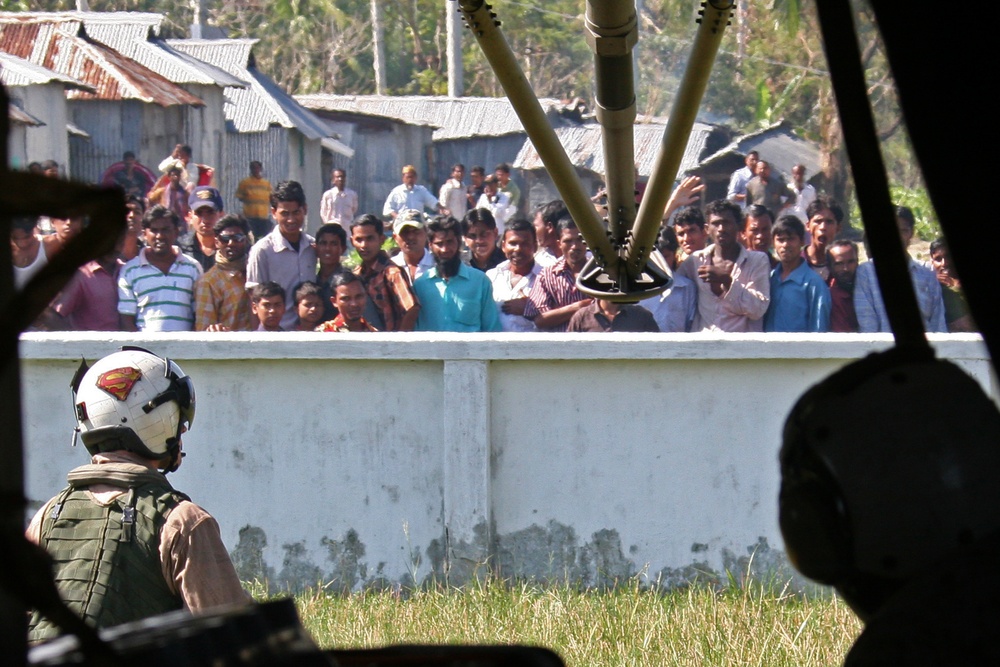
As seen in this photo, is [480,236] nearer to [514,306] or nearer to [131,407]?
[514,306]

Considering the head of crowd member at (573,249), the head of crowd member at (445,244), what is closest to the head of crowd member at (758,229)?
the head of crowd member at (573,249)

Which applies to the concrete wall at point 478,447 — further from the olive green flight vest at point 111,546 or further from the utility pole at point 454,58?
the utility pole at point 454,58

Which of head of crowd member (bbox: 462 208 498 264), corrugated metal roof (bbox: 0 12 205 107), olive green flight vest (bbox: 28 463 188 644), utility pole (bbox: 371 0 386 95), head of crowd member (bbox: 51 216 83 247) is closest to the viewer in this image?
head of crowd member (bbox: 51 216 83 247)

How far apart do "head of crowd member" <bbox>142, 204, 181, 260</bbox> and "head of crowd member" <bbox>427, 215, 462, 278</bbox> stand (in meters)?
1.71

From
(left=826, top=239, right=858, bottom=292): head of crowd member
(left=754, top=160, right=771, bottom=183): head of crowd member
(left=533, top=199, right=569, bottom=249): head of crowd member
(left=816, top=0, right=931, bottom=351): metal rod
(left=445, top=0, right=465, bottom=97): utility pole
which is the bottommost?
(left=816, top=0, right=931, bottom=351): metal rod

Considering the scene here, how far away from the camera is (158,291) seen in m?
8.13

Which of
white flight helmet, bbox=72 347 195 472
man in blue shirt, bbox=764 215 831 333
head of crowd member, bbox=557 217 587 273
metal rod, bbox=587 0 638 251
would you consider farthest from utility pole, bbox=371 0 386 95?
white flight helmet, bbox=72 347 195 472

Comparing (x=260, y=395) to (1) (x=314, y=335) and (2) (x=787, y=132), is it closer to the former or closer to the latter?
(1) (x=314, y=335)

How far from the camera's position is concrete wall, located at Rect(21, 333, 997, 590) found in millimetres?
6648

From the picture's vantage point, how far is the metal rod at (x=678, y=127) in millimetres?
3383

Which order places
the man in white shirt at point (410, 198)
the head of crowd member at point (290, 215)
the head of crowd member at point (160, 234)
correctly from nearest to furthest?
the head of crowd member at point (160, 234) → the head of crowd member at point (290, 215) → the man in white shirt at point (410, 198)

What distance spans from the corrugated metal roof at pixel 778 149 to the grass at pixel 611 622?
17510mm

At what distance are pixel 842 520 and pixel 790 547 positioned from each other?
8cm

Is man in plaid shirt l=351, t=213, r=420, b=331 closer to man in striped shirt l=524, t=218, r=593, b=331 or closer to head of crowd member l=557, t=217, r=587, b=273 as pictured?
man in striped shirt l=524, t=218, r=593, b=331
